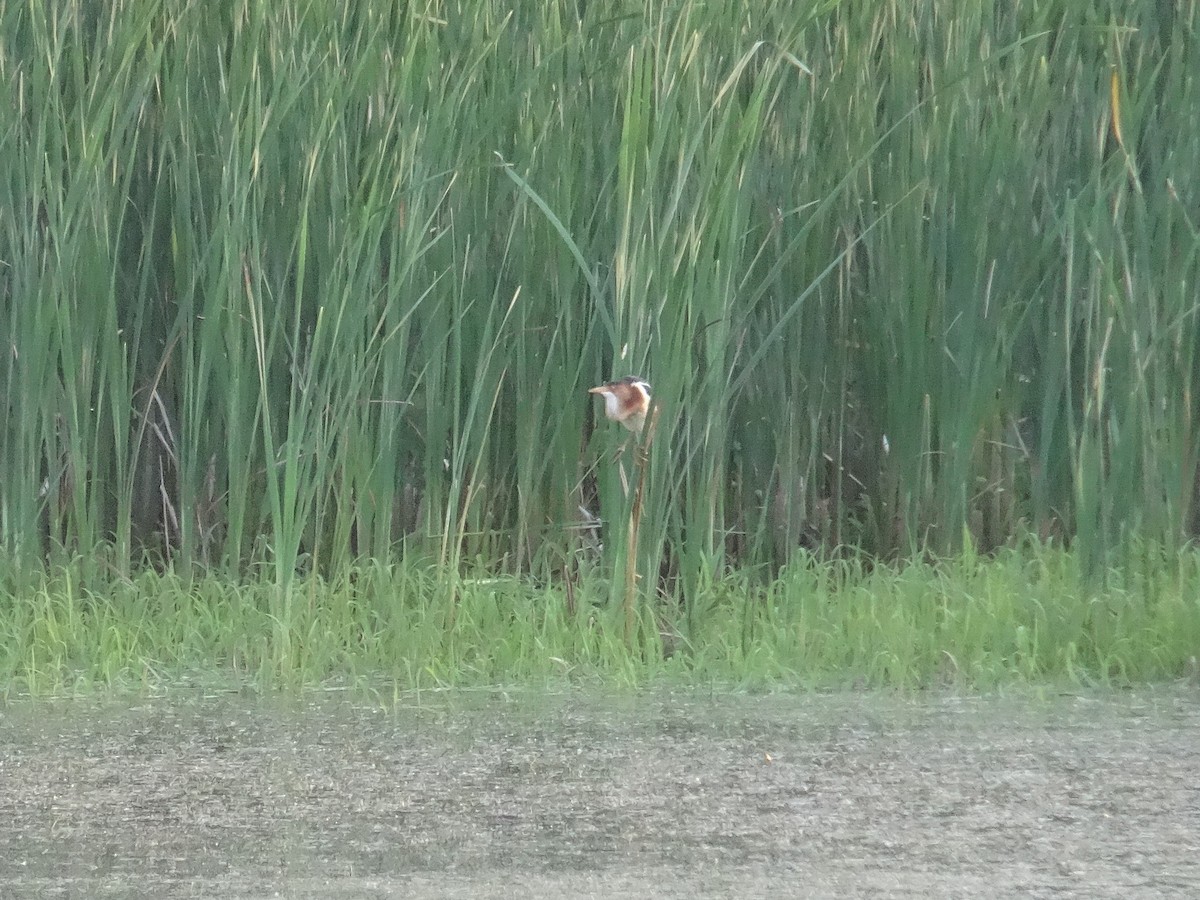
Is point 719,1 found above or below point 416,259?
above

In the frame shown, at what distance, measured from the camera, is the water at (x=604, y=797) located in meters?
2.38

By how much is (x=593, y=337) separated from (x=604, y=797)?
1.52m

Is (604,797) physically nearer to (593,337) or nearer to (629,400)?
(629,400)

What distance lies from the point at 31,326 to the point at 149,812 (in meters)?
1.53

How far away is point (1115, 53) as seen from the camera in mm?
4020

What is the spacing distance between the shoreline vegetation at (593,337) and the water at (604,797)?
10.8 inches

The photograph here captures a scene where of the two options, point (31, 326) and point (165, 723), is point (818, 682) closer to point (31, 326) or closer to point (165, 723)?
point (165, 723)

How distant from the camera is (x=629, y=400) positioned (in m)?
3.55

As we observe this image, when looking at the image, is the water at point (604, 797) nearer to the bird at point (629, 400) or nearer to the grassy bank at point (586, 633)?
the grassy bank at point (586, 633)

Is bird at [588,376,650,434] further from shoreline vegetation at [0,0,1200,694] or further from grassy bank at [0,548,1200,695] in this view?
grassy bank at [0,548,1200,695]

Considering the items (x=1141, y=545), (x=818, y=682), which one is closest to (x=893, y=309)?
(x=1141, y=545)

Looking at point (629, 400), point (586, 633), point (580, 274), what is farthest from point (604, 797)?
point (580, 274)

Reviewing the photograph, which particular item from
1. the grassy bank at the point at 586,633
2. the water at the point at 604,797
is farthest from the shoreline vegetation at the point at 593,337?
the water at the point at 604,797

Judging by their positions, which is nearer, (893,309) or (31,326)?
(31,326)
